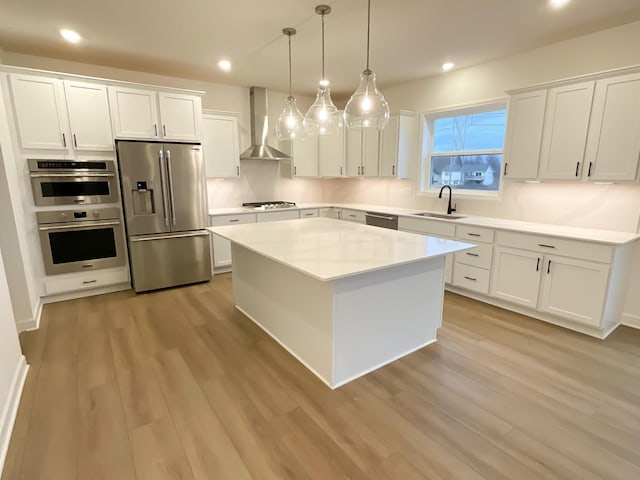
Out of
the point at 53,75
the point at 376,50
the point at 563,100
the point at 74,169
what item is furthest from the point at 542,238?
the point at 53,75

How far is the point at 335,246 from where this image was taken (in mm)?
2484

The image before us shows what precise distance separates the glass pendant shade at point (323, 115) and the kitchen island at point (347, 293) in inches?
35.4

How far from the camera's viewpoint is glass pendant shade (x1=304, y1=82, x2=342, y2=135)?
261cm

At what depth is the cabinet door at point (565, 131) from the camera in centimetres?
292

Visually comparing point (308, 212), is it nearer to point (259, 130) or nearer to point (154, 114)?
point (259, 130)

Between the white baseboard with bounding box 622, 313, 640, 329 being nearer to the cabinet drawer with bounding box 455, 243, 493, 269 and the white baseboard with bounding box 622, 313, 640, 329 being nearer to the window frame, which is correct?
the cabinet drawer with bounding box 455, 243, 493, 269

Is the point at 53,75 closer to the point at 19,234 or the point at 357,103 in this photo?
the point at 19,234

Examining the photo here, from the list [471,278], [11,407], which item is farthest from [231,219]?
[471,278]

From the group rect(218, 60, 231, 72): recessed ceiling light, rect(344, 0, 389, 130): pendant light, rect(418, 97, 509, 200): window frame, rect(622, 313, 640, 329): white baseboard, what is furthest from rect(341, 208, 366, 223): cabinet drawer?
rect(622, 313, 640, 329): white baseboard

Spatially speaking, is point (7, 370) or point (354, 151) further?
point (354, 151)

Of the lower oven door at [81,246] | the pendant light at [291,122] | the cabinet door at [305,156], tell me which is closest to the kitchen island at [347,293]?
the pendant light at [291,122]

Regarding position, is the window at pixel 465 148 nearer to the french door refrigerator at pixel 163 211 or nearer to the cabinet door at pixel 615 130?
the cabinet door at pixel 615 130

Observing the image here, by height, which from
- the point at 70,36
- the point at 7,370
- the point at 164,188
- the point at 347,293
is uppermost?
the point at 70,36

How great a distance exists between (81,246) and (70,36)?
2093 mm
